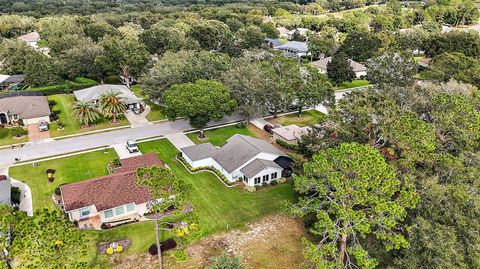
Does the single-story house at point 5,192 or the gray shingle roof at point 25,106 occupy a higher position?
the single-story house at point 5,192

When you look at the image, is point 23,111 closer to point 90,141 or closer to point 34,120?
point 34,120

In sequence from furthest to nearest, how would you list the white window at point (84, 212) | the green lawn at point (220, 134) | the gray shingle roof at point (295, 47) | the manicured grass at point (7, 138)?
the gray shingle roof at point (295, 47) → the green lawn at point (220, 134) → the manicured grass at point (7, 138) → the white window at point (84, 212)

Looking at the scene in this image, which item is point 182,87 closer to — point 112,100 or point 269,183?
point 112,100

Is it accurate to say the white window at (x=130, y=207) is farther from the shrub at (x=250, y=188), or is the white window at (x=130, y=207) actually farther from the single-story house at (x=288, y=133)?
the single-story house at (x=288, y=133)

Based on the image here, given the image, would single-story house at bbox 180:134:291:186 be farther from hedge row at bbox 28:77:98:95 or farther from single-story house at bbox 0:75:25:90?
single-story house at bbox 0:75:25:90

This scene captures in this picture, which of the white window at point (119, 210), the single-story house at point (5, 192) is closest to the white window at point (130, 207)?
the white window at point (119, 210)

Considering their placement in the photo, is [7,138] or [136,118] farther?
[136,118]

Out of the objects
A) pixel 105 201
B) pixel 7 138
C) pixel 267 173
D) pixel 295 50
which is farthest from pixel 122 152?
pixel 295 50
